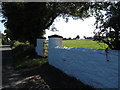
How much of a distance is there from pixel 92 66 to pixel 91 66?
8 cm

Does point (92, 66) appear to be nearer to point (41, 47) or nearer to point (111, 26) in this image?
point (111, 26)

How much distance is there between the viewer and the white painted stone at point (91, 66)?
17.6 feet

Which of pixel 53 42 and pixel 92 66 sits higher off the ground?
pixel 53 42

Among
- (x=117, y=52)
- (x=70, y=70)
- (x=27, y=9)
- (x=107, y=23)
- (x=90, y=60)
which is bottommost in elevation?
(x=70, y=70)

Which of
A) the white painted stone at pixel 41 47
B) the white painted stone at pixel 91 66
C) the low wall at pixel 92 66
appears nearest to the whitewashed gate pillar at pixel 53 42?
Answer: the white painted stone at pixel 91 66

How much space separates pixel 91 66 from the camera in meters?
6.64

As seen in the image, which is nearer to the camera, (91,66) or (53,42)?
(91,66)

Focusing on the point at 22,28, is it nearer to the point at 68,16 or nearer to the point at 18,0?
the point at 18,0

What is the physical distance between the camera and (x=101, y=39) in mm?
6012

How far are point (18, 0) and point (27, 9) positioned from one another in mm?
1428

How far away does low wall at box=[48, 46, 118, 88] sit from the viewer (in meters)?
5.38

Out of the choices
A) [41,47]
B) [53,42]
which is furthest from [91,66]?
[41,47]

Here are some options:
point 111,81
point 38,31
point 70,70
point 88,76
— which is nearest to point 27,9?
point 38,31

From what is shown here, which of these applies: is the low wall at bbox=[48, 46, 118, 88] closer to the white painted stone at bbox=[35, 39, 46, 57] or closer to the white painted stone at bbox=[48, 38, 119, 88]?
the white painted stone at bbox=[48, 38, 119, 88]
